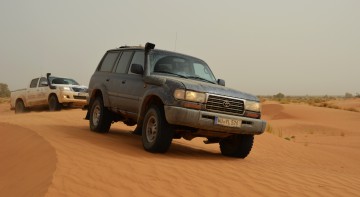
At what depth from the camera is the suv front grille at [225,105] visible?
23.0ft

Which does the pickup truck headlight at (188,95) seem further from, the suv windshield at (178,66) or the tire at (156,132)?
the suv windshield at (178,66)

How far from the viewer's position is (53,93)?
1741 cm

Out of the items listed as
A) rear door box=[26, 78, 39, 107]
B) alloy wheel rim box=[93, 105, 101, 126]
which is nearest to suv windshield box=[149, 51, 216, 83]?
alloy wheel rim box=[93, 105, 101, 126]

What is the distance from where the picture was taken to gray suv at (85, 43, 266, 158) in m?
6.90

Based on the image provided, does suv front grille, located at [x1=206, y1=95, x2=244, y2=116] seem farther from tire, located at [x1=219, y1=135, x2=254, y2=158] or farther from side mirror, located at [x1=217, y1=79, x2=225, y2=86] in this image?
side mirror, located at [x1=217, y1=79, x2=225, y2=86]

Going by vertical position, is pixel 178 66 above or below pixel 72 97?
above

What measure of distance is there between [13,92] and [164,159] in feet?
50.2

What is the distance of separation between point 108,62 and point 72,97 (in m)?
7.63

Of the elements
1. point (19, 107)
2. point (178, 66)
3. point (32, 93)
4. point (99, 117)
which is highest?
point (178, 66)

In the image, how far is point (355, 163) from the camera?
11.9 metres

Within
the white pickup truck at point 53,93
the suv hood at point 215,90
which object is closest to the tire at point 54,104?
the white pickup truck at point 53,93

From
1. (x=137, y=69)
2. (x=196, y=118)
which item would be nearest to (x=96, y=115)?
(x=137, y=69)

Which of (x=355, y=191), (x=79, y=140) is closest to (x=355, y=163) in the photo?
(x=355, y=191)

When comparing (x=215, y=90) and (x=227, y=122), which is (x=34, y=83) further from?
(x=227, y=122)
